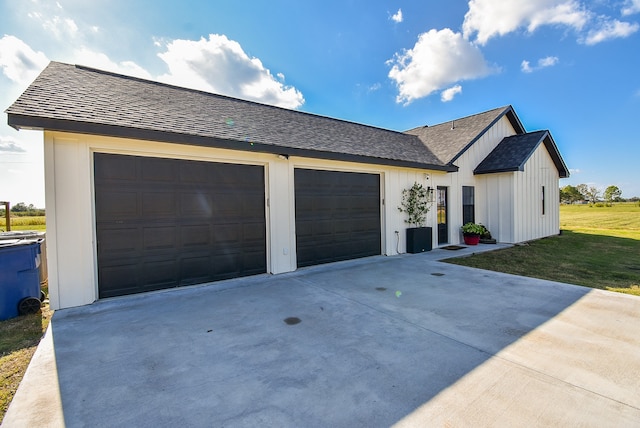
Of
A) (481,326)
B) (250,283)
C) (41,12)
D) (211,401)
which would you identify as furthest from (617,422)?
(41,12)

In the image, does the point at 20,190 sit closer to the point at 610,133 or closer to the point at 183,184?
the point at 183,184

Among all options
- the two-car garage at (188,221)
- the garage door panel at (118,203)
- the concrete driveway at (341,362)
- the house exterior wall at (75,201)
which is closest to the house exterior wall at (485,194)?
the two-car garage at (188,221)

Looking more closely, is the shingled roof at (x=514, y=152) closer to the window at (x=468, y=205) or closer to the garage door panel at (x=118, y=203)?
the window at (x=468, y=205)

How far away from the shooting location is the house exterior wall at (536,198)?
11523 mm

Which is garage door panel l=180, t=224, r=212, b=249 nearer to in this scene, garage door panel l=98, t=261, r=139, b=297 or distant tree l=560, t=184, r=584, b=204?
garage door panel l=98, t=261, r=139, b=297

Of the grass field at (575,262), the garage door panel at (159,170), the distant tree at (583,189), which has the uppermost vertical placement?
the distant tree at (583,189)

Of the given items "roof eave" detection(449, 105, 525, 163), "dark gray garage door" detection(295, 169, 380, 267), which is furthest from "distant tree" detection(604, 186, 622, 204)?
"dark gray garage door" detection(295, 169, 380, 267)

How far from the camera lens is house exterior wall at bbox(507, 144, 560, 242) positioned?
37.8 ft

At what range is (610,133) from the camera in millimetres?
22984

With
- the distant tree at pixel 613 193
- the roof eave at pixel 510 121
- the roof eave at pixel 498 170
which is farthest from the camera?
the distant tree at pixel 613 193

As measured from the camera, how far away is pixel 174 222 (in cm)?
578

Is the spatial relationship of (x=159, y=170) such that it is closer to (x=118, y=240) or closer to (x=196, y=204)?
(x=196, y=204)

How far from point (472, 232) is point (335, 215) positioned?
634 centimetres

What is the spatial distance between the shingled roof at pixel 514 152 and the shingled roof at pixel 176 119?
2.72 m
